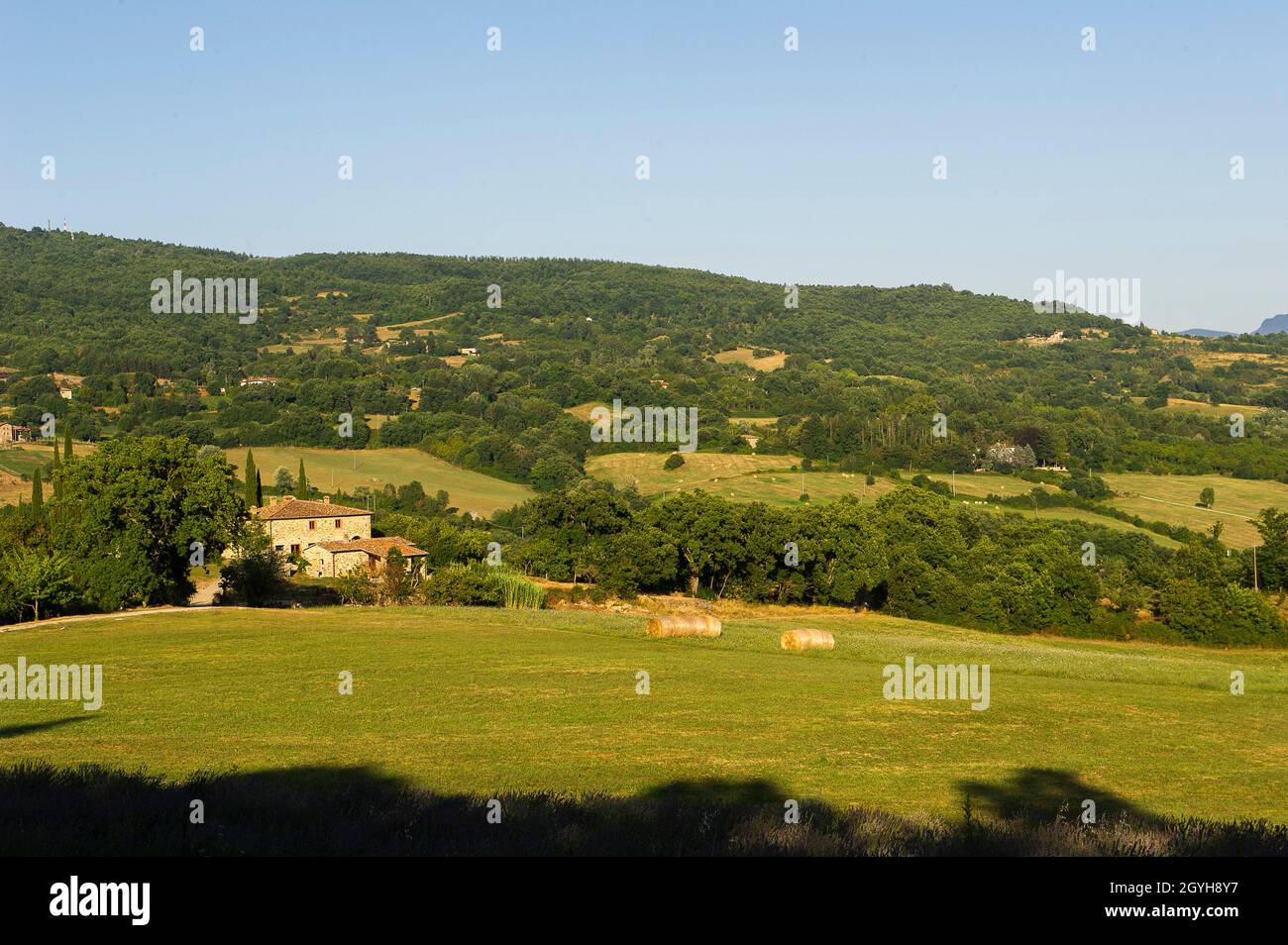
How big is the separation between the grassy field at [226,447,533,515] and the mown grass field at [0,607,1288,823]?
81203 mm

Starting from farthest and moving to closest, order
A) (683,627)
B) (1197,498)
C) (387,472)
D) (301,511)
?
(387,472) < (1197,498) < (301,511) < (683,627)

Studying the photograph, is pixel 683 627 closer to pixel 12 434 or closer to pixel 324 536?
pixel 324 536

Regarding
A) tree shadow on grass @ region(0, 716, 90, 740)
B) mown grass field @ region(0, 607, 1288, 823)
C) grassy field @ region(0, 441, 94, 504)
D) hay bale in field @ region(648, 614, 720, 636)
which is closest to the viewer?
mown grass field @ region(0, 607, 1288, 823)

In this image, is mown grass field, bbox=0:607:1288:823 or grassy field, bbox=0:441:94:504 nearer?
mown grass field, bbox=0:607:1288:823

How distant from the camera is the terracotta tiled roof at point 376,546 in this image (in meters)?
86.1

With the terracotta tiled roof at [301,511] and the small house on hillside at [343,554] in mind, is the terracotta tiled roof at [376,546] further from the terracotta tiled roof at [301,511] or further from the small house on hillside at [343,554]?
the terracotta tiled roof at [301,511]

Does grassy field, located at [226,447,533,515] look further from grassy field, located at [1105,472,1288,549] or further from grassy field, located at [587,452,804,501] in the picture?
grassy field, located at [1105,472,1288,549]

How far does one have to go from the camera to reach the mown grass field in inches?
704

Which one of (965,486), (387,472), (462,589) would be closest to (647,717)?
(462,589)

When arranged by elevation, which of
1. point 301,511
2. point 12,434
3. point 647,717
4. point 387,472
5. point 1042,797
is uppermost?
point 12,434

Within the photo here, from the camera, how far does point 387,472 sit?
5408 inches

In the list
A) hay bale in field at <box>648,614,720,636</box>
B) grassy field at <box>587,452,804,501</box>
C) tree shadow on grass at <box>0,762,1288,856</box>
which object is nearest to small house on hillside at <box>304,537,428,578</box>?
grassy field at <box>587,452,804,501</box>

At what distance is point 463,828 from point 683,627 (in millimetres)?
39556
